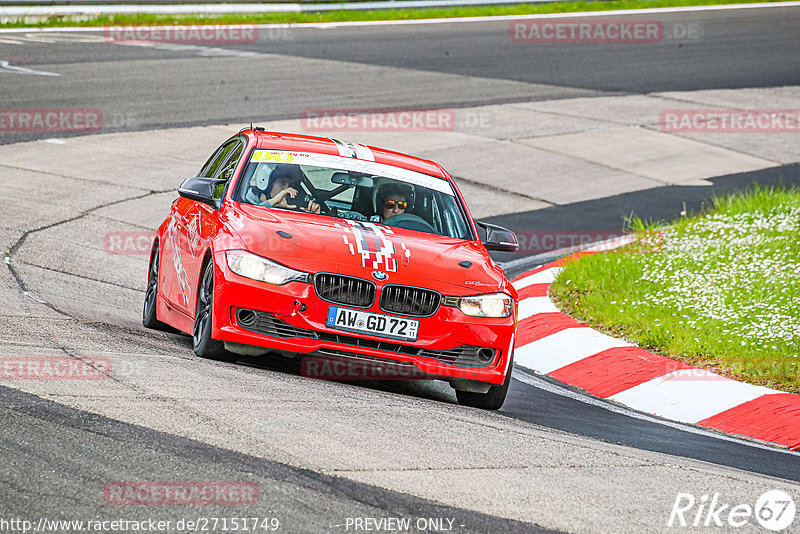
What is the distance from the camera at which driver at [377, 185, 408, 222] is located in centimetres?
794

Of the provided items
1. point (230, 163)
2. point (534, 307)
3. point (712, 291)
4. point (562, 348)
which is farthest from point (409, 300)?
point (712, 291)

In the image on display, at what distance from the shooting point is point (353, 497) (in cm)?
451

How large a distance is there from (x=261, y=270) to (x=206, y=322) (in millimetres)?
550

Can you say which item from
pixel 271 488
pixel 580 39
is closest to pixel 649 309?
pixel 271 488

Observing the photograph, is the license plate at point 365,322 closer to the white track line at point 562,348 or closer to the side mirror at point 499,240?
the side mirror at point 499,240

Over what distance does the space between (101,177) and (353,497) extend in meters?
10.4

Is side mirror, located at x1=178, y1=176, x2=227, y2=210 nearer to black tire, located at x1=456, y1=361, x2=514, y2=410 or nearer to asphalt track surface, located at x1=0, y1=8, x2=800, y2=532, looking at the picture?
asphalt track surface, located at x1=0, y1=8, x2=800, y2=532

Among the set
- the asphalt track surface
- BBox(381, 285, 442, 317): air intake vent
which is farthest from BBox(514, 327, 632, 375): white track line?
BBox(381, 285, 442, 317): air intake vent

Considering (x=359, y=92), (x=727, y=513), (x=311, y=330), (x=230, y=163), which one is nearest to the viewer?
(x=727, y=513)

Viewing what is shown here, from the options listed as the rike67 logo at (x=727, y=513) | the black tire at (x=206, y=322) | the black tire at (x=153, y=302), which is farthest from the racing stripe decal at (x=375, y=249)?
the rike67 logo at (x=727, y=513)

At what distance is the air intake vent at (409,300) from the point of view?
→ 6801 millimetres

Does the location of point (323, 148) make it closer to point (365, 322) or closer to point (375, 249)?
point (375, 249)

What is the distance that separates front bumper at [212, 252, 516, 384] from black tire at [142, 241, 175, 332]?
181 cm

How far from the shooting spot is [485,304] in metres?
7.07
